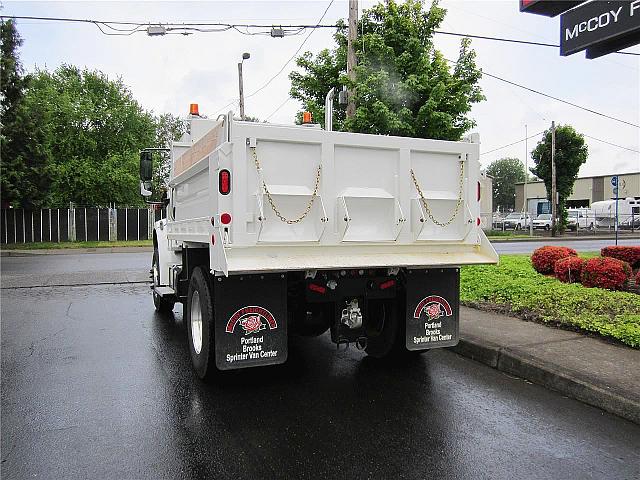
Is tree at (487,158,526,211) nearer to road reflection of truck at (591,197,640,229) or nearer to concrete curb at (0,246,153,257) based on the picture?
road reflection of truck at (591,197,640,229)

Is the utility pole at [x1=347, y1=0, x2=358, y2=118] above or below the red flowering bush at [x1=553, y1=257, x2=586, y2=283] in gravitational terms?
above

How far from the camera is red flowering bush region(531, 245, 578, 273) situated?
10023 mm

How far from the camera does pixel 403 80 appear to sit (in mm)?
13828

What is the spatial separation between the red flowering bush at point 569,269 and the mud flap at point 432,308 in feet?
15.0

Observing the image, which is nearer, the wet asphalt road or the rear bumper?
the wet asphalt road

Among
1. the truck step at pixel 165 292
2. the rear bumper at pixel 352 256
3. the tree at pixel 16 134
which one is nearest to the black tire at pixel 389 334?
the rear bumper at pixel 352 256

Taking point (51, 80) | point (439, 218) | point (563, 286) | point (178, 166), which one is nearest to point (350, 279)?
point (439, 218)

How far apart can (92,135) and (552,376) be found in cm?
3475

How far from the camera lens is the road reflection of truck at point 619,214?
45.8 meters

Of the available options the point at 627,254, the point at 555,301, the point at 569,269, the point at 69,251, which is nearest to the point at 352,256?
the point at 555,301

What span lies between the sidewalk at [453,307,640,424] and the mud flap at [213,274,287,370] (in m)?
2.36

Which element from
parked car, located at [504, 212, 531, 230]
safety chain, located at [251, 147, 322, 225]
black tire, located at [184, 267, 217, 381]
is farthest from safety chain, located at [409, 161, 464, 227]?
parked car, located at [504, 212, 531, 230]

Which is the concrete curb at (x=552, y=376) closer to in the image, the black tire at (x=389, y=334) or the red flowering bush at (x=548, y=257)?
the black tire at (x=389, y=334)

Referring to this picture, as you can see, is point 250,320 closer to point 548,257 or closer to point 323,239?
point 323,239
